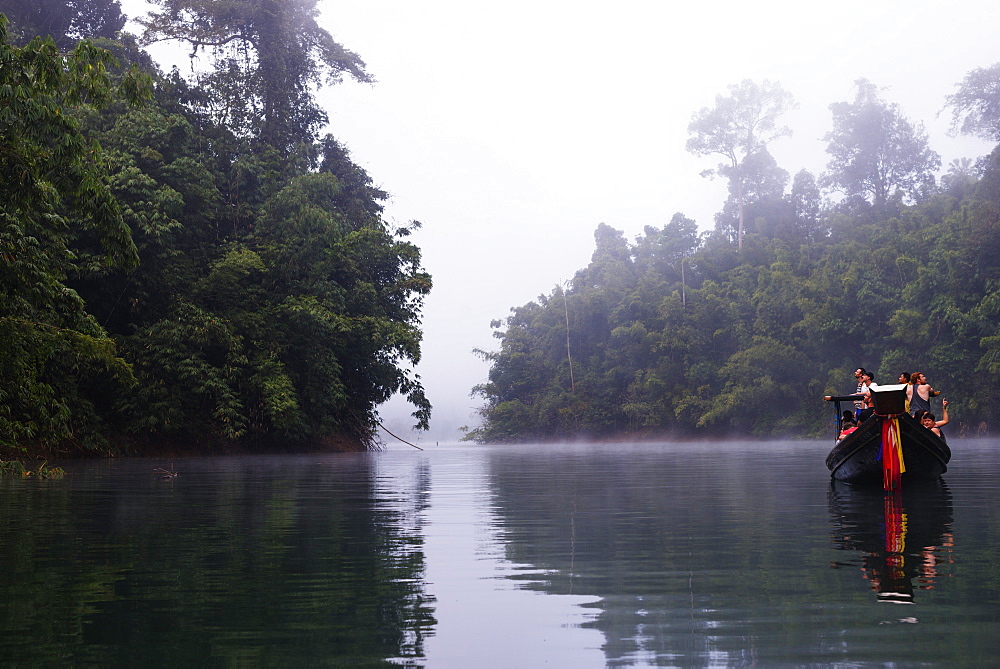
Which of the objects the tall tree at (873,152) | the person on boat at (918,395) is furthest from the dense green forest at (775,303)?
the person on boat at (918,395)

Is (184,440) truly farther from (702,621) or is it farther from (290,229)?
(702,621)

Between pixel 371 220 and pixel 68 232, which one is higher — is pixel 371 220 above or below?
above

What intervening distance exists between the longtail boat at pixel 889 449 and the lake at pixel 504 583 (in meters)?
2.27

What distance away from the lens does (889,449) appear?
13906mm

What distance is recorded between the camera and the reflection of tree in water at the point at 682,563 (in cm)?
425

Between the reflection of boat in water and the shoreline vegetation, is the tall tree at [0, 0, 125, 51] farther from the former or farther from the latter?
the reflection of boat in water

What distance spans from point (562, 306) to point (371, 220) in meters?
24.5

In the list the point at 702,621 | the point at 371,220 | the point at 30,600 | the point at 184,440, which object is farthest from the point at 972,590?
the point at 371,220

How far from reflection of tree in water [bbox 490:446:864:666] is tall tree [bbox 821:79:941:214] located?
61186mm

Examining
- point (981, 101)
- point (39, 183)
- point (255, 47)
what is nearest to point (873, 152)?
point (981, 101)

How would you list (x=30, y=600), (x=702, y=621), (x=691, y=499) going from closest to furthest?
(x=702, y=621), (x=30, y=600), (x=691, y=499)

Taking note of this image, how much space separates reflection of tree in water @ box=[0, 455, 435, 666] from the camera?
4.20m

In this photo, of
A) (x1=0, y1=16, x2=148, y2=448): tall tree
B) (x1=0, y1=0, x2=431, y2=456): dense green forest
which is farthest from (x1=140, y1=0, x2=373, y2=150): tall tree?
(x1=0, y1=16, x2=148, y2=448): tall tree

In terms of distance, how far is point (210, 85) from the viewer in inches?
1540
